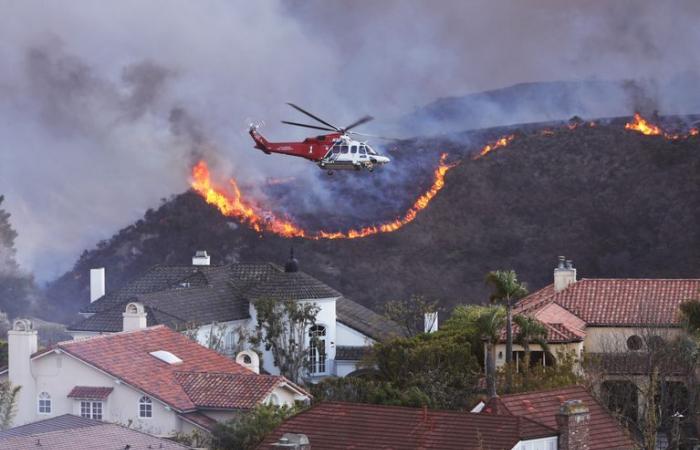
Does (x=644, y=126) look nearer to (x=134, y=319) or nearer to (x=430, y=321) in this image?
(x=430, y=321)

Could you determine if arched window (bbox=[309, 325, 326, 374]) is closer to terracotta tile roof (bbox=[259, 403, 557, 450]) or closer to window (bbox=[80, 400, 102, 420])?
window (bbox=[80, 400, 102, 420])

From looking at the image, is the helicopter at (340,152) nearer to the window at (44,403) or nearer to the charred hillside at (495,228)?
the window at (44,403)

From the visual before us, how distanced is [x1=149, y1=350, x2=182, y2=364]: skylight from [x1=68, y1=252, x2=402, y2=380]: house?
1325 cm

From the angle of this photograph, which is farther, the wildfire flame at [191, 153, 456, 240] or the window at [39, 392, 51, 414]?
the wildfire flame at [191, 153, 456, 240]

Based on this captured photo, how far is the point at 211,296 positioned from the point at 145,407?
26.4 metres

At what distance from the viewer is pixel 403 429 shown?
52.9 metres

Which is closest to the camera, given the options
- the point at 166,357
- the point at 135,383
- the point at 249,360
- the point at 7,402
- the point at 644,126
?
the point at 135,383

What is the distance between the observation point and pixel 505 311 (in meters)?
83.1

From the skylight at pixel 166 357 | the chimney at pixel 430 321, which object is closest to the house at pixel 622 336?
the chimney at pixel 430 321

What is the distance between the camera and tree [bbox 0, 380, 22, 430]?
72375mm

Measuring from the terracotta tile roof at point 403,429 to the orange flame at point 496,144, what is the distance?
84050mm

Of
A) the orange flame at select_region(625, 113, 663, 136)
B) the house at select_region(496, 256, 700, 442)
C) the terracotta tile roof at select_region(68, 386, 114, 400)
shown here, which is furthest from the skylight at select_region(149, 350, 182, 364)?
the orange flame at select_region(625, 113, 663, 136)

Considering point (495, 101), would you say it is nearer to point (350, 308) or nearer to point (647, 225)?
point (647, 225)

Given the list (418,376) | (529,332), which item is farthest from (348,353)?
(418,376)
